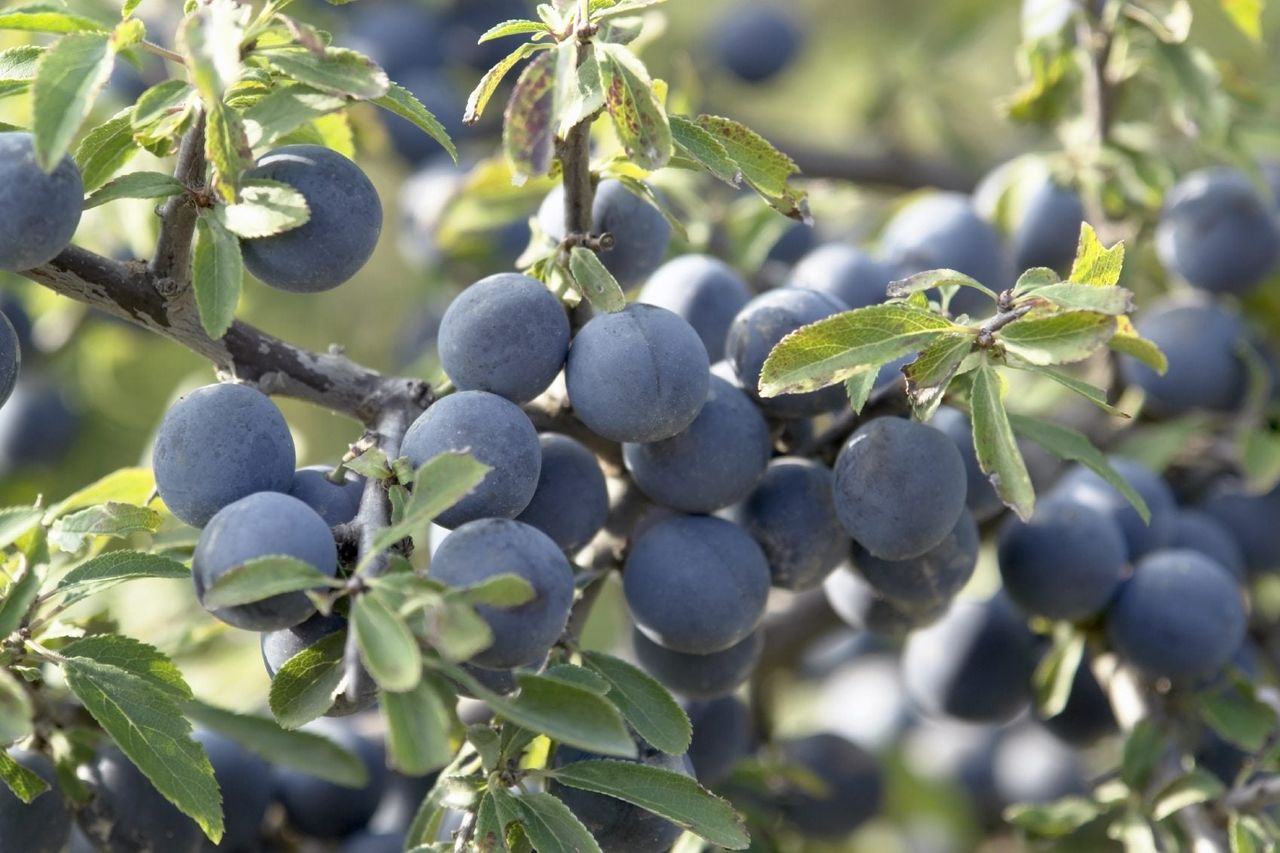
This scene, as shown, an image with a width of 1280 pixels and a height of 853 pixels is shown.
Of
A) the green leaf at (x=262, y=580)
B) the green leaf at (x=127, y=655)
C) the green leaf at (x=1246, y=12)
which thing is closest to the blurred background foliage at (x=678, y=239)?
the green leaf at (x=1246, y=12)

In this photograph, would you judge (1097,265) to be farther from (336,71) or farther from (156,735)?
(156,735)

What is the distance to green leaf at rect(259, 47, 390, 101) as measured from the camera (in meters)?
0.77

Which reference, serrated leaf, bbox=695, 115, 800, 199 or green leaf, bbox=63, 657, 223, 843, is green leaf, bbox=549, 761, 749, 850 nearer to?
green leaf, bbox=63, 657, 223, 843

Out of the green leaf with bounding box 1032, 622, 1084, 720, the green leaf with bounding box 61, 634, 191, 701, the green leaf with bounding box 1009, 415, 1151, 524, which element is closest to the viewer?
the green leaf with bounding box 61, 634, 191, 701

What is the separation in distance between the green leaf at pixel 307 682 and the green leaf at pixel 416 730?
12 centimetres

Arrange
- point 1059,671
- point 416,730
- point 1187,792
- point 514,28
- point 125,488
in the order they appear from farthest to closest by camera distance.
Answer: point 1059,671 < point 1187,792 < point 125,488 < point 514,28 < point 416,730

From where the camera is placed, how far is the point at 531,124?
0.80 meters

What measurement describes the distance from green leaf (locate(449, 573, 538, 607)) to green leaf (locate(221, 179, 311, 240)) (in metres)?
0.26

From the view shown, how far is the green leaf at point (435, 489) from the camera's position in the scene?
710 mm

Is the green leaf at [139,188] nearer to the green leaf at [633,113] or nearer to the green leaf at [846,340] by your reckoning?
the green leaf at [633,113]

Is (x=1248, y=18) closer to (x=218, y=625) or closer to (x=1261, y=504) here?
(x=1261, y=504)

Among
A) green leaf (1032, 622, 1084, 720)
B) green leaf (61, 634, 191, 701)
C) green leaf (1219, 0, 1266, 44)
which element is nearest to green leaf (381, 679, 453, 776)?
green leaf (61, 634, 191, 701)

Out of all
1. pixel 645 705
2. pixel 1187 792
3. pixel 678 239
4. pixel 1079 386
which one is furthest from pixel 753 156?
pixel 1187 792

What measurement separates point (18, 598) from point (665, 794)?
0.42 metres
